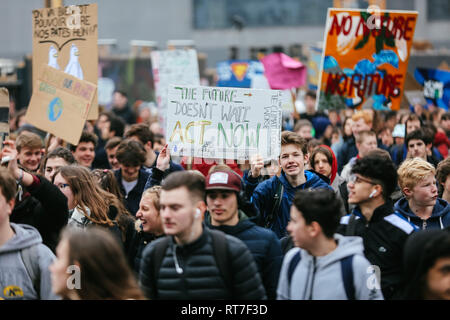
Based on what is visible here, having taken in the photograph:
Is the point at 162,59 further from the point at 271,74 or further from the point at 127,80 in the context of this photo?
the point at 127,80

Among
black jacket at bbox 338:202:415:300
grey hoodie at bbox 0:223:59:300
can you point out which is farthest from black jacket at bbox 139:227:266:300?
black jacket at bbox 338:202:415:300

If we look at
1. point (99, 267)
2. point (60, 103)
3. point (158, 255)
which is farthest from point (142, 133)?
point (99, 267)

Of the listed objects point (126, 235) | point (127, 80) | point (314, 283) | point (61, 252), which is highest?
point (61, 252)

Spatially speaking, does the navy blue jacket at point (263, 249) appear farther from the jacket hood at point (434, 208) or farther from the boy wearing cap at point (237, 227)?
the jacket hood at point (434, 208)

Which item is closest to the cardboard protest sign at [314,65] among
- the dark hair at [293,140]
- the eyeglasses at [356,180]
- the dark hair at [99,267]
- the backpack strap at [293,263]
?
the dark hair at [293,140]

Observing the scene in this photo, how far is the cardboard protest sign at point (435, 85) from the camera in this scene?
10.1 metres

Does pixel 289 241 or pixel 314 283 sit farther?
pixel 289 241

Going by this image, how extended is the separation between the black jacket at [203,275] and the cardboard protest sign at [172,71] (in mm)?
7714

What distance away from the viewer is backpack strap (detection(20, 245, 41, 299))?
13.3ft

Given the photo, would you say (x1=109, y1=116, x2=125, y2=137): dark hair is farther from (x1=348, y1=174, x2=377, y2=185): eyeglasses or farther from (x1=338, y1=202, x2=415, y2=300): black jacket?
(x1=338, y1=202, x2=415, y2=300): black jacket

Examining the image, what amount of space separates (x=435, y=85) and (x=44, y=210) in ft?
22.9

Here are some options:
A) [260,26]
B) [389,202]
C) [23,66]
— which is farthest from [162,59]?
[260,26]
